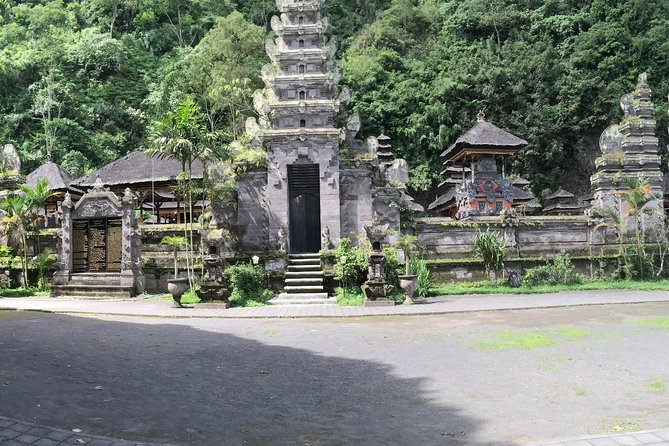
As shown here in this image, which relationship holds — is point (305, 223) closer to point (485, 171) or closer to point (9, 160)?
point (485, 171)

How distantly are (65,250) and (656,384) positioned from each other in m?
17.6

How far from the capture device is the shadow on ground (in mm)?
4879

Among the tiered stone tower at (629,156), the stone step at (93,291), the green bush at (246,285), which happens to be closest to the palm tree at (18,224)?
the stone step at (93,291)

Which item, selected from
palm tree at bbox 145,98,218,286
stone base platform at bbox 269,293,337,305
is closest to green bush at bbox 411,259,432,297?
stone base platform at bbox 269,293,337,305

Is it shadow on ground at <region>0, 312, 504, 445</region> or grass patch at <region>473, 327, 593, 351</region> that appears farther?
grass patch at <region>473, 327, 593, 351</region>

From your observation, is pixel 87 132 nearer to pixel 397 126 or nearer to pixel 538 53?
pixel 397 126

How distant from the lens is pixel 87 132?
129ft

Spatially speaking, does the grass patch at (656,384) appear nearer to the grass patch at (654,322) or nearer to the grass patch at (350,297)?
the grass patch at (654,322)

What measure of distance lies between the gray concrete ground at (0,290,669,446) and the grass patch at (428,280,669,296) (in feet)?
20.3

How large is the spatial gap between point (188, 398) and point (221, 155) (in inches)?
531

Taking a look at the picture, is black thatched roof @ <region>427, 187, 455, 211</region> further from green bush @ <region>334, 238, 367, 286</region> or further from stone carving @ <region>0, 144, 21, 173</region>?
stone carving @ <region>0, 144, 21, 173</region>

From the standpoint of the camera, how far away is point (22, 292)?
1850 cm

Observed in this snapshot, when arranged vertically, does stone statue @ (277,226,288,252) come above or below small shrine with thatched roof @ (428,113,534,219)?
below

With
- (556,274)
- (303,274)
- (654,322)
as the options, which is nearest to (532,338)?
(654,322)
